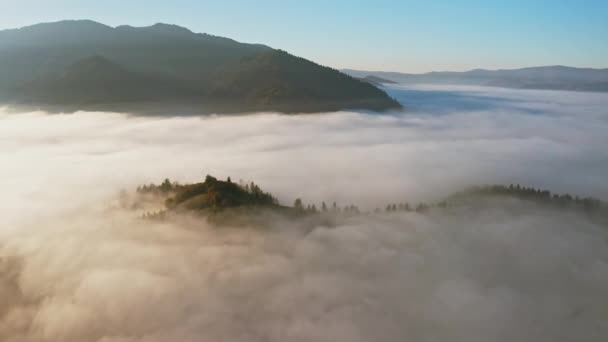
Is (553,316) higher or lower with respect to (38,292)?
lower

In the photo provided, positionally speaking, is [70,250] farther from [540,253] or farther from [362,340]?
[540,253]

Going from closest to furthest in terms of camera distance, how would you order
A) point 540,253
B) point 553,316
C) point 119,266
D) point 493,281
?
point 553,316 → point 119,266 → point 493,281 → point 540,253

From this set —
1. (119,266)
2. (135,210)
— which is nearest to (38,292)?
(119,266)

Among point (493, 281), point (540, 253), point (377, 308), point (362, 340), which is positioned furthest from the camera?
point (540, 253)

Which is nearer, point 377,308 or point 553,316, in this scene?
point 377,308

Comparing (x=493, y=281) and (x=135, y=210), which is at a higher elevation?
(x=135, y=210)

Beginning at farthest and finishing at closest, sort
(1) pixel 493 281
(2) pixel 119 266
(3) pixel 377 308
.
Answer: (1) pixel 493 281, (2) pixel 119 266, (3) pixel 377 308

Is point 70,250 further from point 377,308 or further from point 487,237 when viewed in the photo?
point 487,237

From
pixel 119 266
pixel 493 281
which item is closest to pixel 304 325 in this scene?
pixel 119 266

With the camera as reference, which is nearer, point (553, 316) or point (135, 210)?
point (553, 316)
